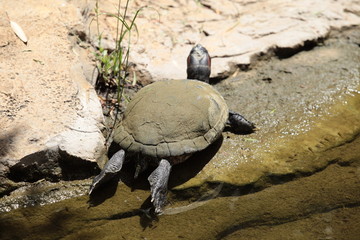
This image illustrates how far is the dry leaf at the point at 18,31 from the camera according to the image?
461 centimetres

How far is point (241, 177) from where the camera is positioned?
385 cm

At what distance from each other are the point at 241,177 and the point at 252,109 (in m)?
1.15

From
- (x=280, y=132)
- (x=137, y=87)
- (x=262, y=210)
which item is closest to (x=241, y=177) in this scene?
(x=262, y=210)

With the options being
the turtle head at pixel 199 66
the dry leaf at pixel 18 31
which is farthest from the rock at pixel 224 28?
the dry leaf at pixel 18 31

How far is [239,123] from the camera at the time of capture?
14.1ft

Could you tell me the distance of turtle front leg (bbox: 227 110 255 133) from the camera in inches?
169

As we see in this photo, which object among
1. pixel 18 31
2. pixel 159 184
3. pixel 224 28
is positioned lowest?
pixel 159 184

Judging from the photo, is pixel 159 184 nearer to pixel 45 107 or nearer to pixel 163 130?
pixel 163 130

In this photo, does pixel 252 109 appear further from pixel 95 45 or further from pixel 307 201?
pixel 95 45

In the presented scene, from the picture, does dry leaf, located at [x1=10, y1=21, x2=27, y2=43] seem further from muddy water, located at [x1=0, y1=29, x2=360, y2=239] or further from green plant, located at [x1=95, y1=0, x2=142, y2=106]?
muddy water, located at [x1=0, y1=29, x2=360, y2=239]

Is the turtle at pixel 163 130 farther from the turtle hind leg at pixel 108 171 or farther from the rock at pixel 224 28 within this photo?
the rock at pixel 224 28

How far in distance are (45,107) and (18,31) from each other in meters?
1.22

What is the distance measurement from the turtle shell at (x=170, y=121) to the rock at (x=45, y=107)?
1.27 ft

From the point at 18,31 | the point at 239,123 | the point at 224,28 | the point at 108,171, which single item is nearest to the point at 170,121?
the point at 108,171
